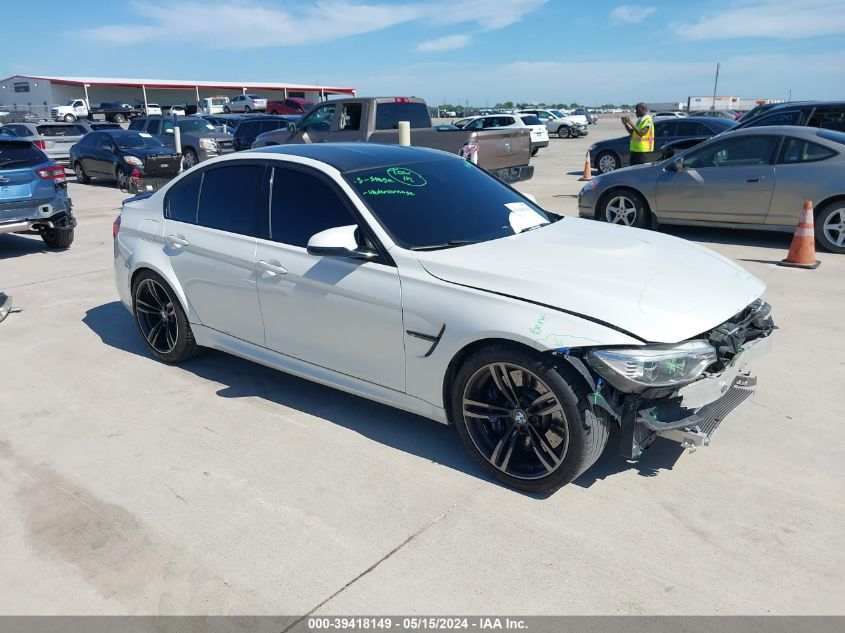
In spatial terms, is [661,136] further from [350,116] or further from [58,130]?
[58,130]

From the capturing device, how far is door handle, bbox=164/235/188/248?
514 centimetres

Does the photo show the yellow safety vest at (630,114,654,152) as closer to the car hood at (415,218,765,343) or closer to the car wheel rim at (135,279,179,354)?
the car hood at (415,218,765,343)

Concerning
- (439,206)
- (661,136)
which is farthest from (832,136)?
(661,136)

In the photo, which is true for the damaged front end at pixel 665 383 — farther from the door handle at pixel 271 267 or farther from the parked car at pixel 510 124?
the parked car at pixel 510 124

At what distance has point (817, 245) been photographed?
8914 millimetres

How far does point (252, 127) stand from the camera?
2252 cm

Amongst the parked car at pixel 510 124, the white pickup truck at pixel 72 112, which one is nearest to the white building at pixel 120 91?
the white pickup truck at pixel 72 112

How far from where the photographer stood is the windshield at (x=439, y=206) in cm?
413

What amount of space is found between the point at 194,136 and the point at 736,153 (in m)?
17.1

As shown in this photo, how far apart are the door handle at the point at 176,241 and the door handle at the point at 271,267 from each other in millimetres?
920

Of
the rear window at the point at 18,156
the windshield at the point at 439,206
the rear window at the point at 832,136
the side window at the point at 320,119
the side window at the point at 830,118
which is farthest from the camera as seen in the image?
the side window at the point at 320,119
